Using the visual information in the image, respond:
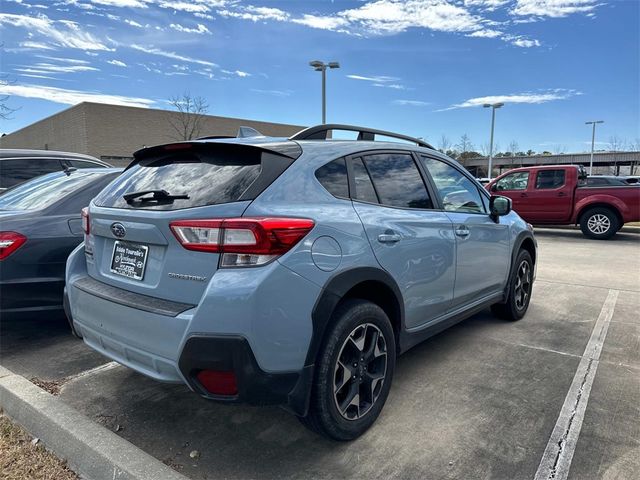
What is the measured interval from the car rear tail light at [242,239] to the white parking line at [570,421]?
1.78 meters

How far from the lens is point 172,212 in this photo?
90.0 inches

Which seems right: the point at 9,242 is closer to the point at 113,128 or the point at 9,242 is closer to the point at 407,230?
the point at 407,230

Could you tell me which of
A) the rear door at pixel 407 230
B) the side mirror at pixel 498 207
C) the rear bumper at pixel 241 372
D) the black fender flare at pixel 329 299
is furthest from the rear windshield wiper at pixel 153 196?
the side mirror at pixel 498 207

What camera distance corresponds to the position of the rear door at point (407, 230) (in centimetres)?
278

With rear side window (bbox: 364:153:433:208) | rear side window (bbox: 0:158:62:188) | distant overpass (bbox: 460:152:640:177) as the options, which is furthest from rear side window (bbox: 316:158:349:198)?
distant overpass (bbox: 460:152:640:177)

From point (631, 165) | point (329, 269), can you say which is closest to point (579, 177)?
point (329, 269)

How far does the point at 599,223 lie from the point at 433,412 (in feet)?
A: 35.8

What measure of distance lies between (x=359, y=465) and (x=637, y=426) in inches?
70.1

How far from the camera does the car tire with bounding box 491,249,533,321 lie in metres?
4.66

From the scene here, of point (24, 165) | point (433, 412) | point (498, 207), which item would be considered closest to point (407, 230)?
point (433, 412)

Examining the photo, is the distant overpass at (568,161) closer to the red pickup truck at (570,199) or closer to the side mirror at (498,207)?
the red pickup truck at (570,199)

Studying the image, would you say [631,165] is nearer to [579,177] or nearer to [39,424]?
[579,177]

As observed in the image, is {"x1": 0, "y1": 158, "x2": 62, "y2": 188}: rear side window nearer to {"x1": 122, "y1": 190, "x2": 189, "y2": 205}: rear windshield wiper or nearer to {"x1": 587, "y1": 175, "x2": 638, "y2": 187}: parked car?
{"x1": 122, "y1": 190, "x2": 189, "y2": 205}: rear windshield wiper

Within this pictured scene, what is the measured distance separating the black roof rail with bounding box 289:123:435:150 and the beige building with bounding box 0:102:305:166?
2919cm
